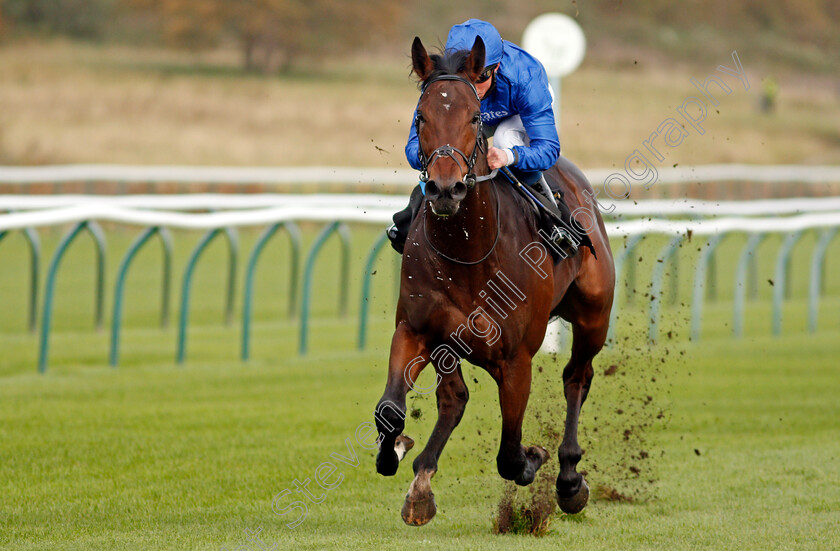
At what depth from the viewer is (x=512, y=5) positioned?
177 feet

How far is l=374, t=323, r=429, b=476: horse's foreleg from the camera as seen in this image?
4.21 m

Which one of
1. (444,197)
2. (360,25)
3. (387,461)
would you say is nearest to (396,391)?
(387,461)

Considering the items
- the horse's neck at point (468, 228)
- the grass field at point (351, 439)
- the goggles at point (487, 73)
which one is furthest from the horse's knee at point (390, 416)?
the goggles at point (487, 73)

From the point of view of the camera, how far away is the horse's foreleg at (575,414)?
4.90 meters

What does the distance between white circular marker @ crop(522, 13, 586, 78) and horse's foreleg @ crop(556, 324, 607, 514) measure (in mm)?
4471

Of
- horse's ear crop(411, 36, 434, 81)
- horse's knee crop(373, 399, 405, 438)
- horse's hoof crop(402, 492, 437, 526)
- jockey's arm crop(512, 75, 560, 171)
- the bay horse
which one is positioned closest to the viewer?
the bay horse

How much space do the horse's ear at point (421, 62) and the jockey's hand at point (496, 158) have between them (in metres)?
0.35

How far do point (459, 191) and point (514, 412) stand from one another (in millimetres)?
983

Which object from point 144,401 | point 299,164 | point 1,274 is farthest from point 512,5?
point 144,401

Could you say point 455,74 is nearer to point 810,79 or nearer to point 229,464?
point 229,464

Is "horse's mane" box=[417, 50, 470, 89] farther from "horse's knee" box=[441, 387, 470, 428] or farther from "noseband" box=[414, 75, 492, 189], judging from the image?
"horse's knee" box=[441, 387, 470, 428]

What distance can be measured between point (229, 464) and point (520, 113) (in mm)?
2406

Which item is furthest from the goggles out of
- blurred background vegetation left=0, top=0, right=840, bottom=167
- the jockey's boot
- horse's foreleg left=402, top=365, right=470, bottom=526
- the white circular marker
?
blurred background vegetation left=0, top=0, right=840, bottom=167

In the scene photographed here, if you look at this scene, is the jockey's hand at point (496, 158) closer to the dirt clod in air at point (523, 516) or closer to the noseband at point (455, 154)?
the noseband at point (455, 154)
